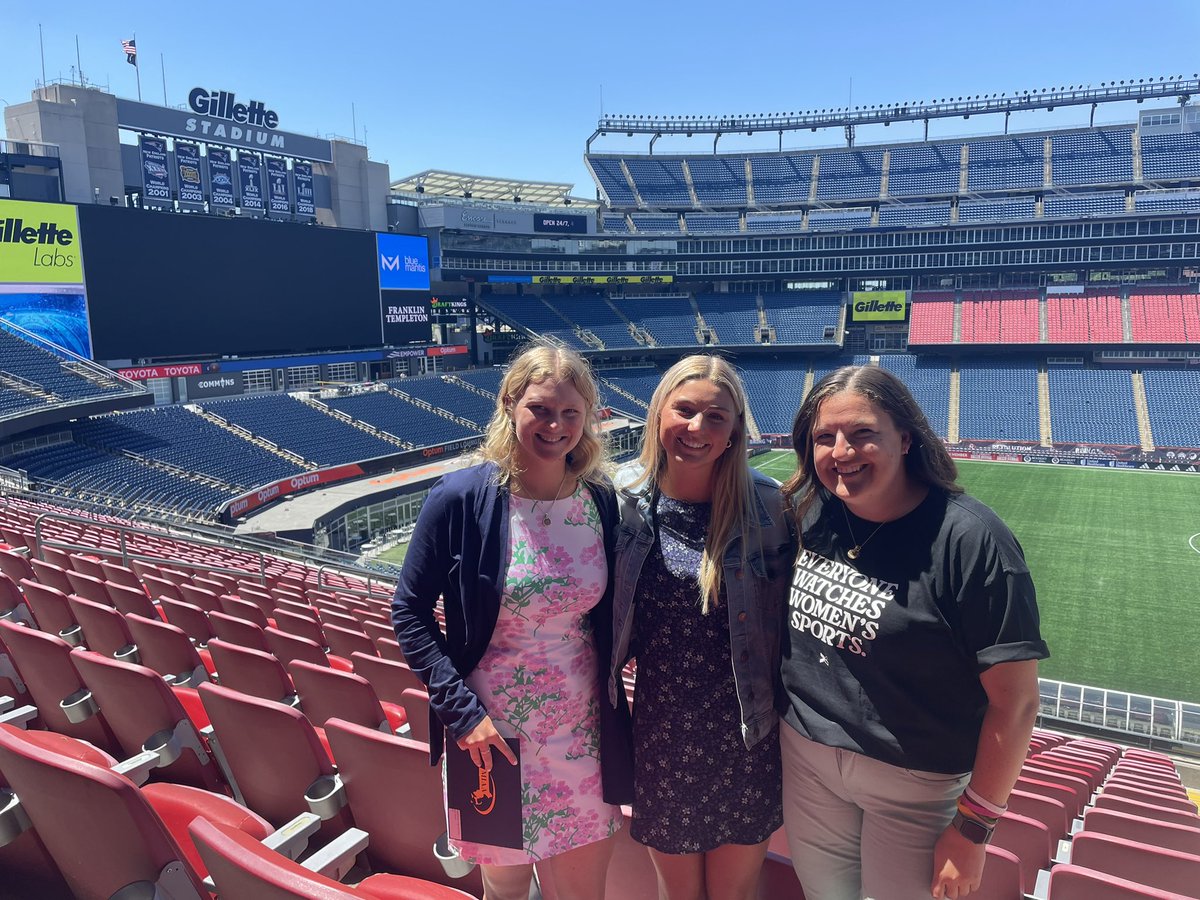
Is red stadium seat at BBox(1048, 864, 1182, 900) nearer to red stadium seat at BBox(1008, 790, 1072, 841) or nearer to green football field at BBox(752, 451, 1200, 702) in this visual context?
red stadium seat at BBox(1008, 790, 1072, 841)

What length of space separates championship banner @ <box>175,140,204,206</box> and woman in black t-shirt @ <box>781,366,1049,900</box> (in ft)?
132

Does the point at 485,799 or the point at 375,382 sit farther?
the point at 375,382

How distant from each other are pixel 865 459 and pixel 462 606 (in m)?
1.42

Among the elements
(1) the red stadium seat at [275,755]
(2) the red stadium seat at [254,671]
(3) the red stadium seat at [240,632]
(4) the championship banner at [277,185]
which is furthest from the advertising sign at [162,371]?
(1) the red stadium seat at [275,755]

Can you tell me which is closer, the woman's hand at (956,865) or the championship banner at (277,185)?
the woman's hand at (956,865)

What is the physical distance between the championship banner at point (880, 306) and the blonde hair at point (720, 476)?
57.9 m

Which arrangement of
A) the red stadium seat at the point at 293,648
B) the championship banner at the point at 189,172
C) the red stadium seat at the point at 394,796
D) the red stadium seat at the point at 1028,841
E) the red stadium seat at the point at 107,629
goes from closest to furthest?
the red stadium seat at the point at 394,796
the red stadium seat at the point at 1028,841
the red stadium seat at the point at 107,629
the red stadium seat at the point at 293,648
the championship banner at the point at 189,172

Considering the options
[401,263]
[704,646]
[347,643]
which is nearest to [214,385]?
[401,263]

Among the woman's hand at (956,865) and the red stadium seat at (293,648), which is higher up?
the woman's hand at (956,865)

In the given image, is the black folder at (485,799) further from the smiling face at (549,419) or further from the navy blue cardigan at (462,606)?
the smiling face at (549,419)

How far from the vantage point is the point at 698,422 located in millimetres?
2605

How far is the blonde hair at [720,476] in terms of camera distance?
255 cm

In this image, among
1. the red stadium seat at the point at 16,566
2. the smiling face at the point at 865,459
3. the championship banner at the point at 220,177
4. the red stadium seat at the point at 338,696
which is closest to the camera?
the smiling face at the point at 865,459

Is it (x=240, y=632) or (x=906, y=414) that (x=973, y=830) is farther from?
(x=240, y=632)
